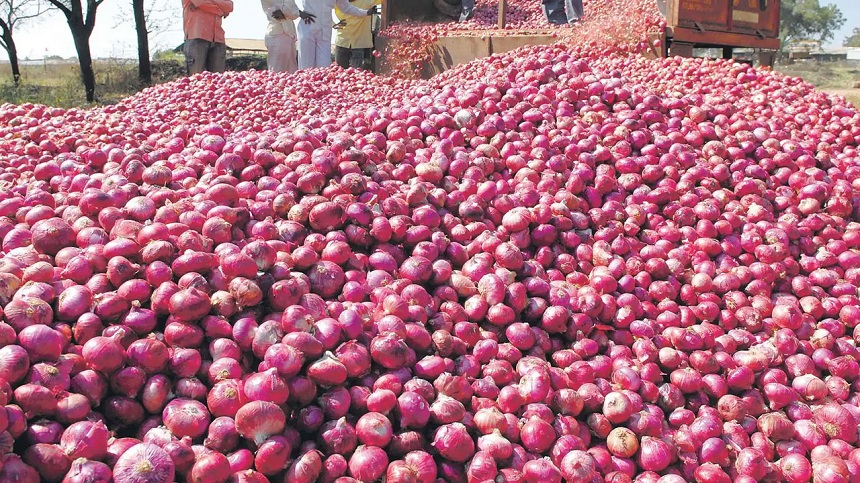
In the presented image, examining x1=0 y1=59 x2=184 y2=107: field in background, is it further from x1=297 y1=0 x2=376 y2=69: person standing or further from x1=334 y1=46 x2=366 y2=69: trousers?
x1=334 y1=46 x2=366 y2=69: trousers

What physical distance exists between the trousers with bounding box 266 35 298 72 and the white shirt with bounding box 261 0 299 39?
79 mm

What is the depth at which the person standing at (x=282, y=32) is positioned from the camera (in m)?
9.34

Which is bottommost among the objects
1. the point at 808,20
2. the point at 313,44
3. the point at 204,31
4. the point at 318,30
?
the point at 313,44

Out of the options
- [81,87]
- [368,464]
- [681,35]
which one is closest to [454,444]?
[368,464]

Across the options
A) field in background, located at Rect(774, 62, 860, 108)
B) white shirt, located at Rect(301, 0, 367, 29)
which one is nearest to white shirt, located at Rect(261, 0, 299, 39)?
white shirt, located at Rect(301, 0, 367, 29)

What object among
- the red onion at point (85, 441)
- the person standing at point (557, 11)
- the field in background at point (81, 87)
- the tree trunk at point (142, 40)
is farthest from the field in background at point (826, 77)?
the red onion at point (85, 441)

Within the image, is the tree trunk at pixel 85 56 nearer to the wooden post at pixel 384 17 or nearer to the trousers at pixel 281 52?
the trousers at pixel 281 52

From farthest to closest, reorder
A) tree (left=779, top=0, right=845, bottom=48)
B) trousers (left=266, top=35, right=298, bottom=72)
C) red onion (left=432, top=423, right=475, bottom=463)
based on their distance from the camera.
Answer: tree (left=779, top=0, right=845, bottom=48) → trousers (left=266, top=35, right=298, bottom=72) → red onion (left=432, top=423, right=475, bottom=463)

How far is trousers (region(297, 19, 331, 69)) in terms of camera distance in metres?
9.84

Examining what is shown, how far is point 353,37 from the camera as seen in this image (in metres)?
10.3

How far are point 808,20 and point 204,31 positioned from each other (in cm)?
7846

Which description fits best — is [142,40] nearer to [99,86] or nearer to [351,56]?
[99,86]

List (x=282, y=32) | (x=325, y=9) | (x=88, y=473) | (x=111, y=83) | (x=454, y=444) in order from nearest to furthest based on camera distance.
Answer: (x=88, y=473), (x=454, y=444), (x=282, y=32), (x=325, y=9), (x=111, y=83)

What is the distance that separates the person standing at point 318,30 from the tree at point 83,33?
29.0ft
